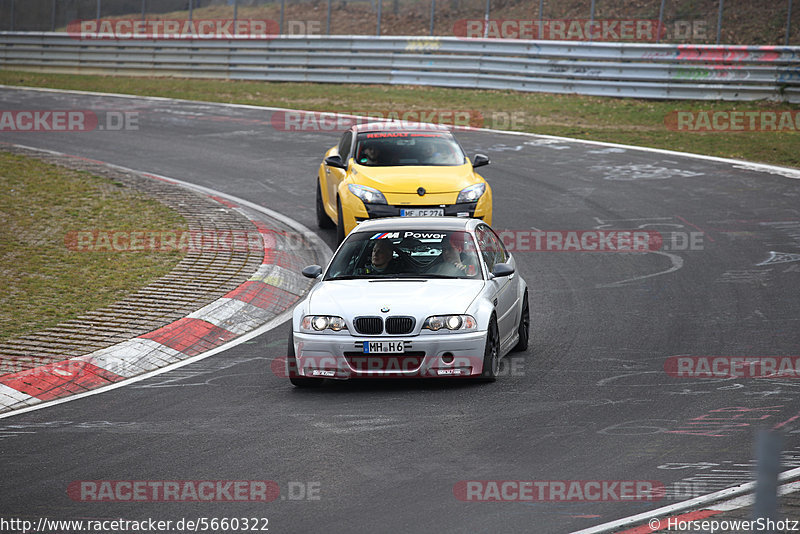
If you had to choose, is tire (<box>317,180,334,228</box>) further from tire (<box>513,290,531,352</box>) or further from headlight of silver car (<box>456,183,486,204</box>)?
tire (<box>513,290,531,352</box>)

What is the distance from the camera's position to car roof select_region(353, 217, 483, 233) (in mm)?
10250

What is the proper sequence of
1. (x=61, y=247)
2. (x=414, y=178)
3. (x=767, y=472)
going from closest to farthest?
(x=767, y=472)
(x=61, y=247)
(x=414, y=178)

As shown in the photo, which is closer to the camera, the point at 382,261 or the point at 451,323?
the point at 451,323

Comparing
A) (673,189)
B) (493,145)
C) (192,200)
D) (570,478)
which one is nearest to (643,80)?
(493,145)

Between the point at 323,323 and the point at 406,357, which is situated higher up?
the point at 323,323

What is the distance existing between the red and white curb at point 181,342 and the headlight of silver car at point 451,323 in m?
2.62

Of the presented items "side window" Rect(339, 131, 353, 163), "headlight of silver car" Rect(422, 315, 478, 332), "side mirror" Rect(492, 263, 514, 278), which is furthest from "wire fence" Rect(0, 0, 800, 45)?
"headlight of silver car" Rect(422, 315, 478, 332)

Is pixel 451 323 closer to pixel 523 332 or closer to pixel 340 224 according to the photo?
pixel 523 332

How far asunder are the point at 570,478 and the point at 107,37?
33687 millimetres

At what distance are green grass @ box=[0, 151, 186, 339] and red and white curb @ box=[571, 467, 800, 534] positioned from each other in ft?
22.5

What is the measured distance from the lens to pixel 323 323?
8.95 meters

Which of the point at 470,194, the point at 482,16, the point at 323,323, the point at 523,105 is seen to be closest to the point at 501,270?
the point at 323,323

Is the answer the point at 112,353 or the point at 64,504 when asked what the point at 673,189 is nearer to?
the point at 112,353

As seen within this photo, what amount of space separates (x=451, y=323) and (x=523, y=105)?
2057cm
